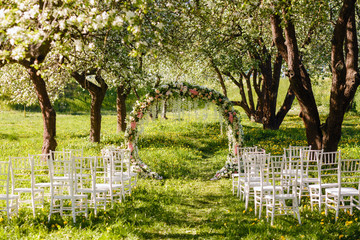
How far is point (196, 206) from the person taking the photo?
26.3 feet

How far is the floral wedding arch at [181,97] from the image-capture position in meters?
11.3

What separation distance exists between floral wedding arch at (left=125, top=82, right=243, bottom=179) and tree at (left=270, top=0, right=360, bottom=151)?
222 centimetres

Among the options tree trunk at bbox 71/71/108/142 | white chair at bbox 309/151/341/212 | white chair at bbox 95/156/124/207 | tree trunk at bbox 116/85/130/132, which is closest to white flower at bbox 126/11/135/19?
white chair at bbox 95/156/124/207

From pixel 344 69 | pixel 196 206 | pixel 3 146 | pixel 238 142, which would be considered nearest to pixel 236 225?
pixel 196 206

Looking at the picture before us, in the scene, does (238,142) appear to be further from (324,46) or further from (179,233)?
(324,46)

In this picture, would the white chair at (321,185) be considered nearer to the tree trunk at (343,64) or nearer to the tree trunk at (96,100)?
the tree trunk at (343,64)

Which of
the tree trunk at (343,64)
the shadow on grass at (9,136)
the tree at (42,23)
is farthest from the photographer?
the shadow on grass at (9,136)

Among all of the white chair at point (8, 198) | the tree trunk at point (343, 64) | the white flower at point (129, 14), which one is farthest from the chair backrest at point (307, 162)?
the white chair at point (8, 198)

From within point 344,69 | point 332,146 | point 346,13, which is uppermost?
point 346,13

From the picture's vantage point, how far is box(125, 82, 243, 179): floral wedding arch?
11266mm

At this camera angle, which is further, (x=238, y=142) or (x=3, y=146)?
(x=3, y=146)

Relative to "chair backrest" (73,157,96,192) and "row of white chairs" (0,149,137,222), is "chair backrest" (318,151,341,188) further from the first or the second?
"chair backrest" (73,157,96,192)

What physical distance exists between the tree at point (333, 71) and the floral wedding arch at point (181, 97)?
2222mm

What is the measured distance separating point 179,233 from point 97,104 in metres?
11.6
